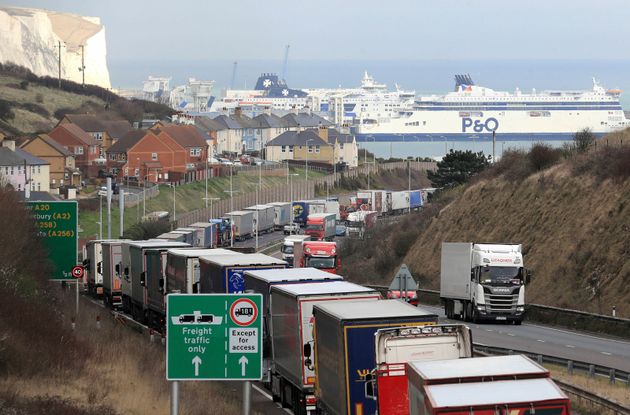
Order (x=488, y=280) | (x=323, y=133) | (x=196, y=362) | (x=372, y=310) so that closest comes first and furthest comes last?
(x=196, y=362), (x=372, y=310), (x=488, y=280), (x=323, y=133)

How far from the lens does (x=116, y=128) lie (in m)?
142

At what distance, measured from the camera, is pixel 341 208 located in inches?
4594

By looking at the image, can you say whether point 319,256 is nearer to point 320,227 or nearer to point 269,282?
point 269,282

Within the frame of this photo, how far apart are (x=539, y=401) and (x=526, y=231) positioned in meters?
44.4

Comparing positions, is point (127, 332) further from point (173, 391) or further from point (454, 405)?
point (454, 405)

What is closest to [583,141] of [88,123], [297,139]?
[88,123]

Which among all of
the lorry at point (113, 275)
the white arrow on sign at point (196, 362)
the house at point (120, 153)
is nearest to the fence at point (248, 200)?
the house at point (120, 153)

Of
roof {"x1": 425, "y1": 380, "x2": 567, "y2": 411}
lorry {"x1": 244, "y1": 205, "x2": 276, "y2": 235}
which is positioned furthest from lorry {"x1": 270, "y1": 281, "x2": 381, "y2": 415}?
lorry {"x1": 244, "y1": 205, "x2": 276, "y2": 235}

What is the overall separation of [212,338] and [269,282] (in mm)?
9886

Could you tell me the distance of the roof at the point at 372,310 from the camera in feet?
59.5

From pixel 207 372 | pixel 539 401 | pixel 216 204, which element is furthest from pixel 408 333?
pixel 216 204

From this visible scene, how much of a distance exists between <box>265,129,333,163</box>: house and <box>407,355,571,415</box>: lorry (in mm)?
154427

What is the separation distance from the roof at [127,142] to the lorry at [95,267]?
69.9 m

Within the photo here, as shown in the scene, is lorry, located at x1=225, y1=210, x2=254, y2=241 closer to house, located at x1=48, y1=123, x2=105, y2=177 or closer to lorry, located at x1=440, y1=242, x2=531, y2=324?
house, located at x1=48, y1=123, x2=105, y2=177
